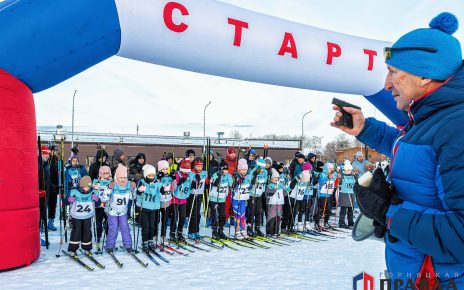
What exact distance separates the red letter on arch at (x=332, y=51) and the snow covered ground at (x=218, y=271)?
3226mm

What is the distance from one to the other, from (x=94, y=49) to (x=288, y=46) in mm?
2735

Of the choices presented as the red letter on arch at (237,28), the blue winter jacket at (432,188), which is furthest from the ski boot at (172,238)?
the blue winter jacket at (432,188)

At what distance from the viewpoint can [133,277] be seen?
4.96 m

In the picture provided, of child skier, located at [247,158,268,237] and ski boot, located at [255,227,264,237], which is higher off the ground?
child skier, located at [247,158,268,237]

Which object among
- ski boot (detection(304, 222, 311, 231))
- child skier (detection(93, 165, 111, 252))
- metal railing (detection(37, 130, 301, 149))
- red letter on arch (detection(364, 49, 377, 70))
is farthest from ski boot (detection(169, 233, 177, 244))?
metal railing (detection(37, 130, 301, 149))

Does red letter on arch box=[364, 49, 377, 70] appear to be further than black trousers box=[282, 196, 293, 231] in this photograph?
No

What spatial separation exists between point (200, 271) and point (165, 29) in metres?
3.31

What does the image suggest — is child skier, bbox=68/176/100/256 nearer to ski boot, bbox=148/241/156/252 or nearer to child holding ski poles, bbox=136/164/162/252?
child holding ski poles, bbox=136/164/162/252

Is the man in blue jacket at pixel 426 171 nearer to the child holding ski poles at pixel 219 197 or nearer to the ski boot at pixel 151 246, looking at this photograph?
the ski boot at pixel 151 246

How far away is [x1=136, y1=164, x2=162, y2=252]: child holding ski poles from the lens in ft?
21.6

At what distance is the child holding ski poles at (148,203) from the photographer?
6.57 metres

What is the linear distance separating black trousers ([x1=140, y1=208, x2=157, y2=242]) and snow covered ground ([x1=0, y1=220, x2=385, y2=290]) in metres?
0.50

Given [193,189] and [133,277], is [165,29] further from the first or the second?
[193,189]

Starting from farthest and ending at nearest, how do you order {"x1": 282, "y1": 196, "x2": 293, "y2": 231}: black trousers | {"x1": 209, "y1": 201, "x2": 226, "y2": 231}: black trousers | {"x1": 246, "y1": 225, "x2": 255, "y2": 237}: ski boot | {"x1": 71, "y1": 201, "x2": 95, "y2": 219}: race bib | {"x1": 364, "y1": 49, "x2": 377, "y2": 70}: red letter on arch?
1. {"x1": 282, "y1": 196, "x2": 293, "y2": 231}: black trousers
2. {"x1": 246, "y1": 225, "x2": 255, "y2": 237}: ski boot
3. {"x1": 209, "y1": 201, "x2": 226, "y2": 231}: black trousers
4. {"x1": 364, "y1": 49, "x2": 377, "y2": 70}: red letter on arch
5. {"x1": 71, "y1": 201, "x2": 95, "y2": 219}: race bib
